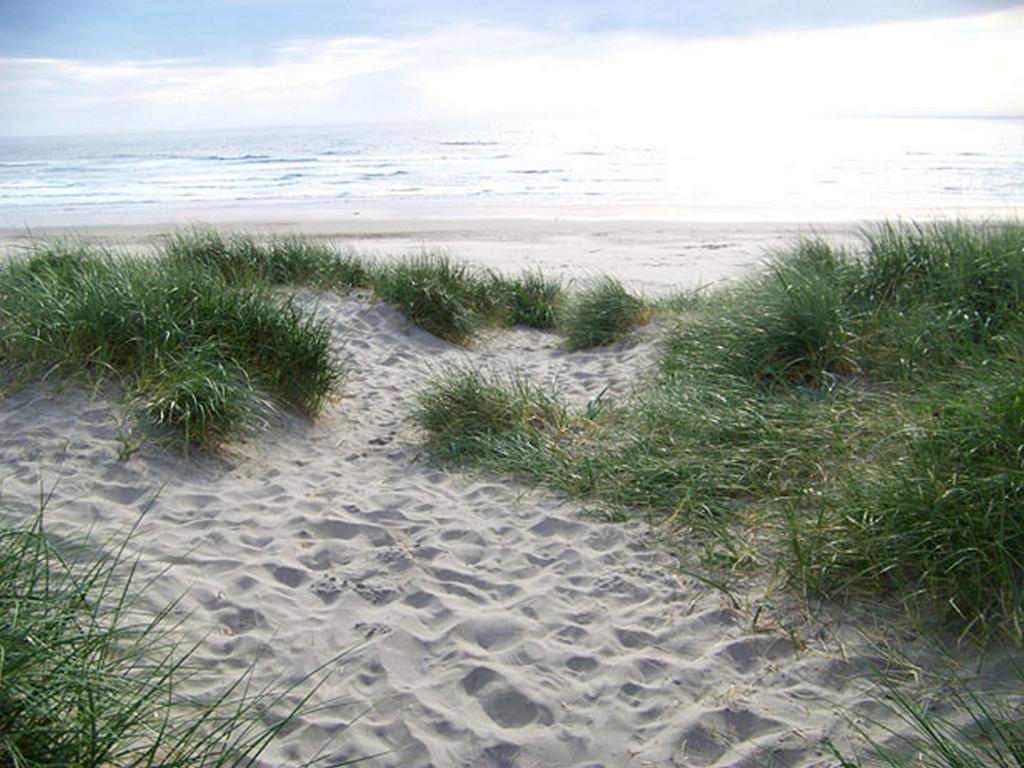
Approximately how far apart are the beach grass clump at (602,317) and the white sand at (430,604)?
2.25 meters

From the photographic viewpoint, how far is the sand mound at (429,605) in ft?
9.28

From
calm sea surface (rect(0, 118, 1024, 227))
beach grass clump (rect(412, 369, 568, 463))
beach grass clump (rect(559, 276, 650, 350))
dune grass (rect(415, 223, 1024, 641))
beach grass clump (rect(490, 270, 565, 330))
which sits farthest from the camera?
calm sea surface (rect(0, 118, 1024, 227))

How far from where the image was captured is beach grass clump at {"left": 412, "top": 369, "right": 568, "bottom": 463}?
5168mm

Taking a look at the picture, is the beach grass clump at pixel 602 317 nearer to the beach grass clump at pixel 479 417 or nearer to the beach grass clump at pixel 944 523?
the beach grass clump at pixel 479 417

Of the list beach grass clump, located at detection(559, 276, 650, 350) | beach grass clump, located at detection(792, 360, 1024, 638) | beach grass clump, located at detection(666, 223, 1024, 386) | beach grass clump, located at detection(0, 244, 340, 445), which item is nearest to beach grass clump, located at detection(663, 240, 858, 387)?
beach grass clump, located at detection(666, 223, 1024, 386)

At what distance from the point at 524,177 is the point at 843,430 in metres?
29.3

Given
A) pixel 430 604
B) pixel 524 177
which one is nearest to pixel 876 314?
pixel 430 604

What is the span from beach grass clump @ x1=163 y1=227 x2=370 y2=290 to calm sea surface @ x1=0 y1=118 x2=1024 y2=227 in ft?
50.4

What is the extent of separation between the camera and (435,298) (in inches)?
310

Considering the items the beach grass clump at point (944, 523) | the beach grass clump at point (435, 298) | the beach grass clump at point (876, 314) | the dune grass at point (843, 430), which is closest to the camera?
the beach grass clump at point (944, 523)

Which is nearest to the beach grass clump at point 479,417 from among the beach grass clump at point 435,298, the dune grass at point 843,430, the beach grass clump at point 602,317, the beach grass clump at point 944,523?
the dune grass at point 843,430

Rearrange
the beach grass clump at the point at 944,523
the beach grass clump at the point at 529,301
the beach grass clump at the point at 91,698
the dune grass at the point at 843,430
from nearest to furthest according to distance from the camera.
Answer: the beach grass clump at the point at 91,698, the beach grass clump at the point at 944,523, the dune grass at the point at 843,430, the beach grass clump at the point at 529,301

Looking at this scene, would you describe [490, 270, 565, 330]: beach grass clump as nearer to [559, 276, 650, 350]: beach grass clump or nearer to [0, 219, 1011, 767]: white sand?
[559, 276, 650, 350]: beach grass clump

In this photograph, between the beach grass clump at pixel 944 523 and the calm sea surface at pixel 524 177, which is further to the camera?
the calm sea surface at pixel 524 177
